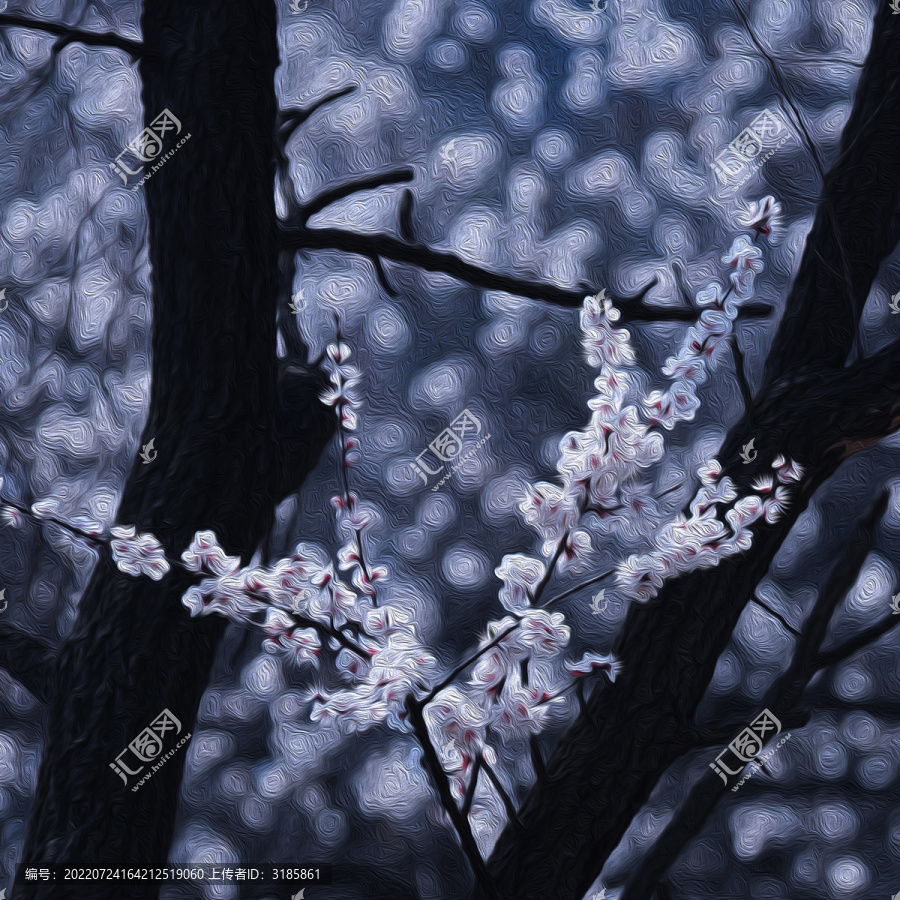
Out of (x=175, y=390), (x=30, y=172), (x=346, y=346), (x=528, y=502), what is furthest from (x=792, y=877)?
(x=30, y=172)

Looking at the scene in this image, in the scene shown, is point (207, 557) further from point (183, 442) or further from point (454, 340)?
point (454, 340)

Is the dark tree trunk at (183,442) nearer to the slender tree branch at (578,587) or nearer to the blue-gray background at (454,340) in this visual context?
the blue-gray background at (454,340)

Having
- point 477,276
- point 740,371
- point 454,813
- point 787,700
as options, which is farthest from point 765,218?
point 454,813

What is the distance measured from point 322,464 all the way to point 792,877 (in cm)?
90

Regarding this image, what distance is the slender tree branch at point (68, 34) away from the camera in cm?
124

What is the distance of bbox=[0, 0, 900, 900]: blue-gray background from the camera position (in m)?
1.21

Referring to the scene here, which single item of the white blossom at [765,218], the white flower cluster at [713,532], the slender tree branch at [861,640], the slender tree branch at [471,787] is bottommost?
the slender tree branch at [471,787]

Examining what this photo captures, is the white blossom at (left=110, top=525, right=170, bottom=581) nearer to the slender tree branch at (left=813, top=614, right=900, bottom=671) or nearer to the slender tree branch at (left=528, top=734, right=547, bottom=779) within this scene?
the slender tree branch at (left=528, top=734, right=547, bottom=779)

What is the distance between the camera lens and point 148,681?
1.08m

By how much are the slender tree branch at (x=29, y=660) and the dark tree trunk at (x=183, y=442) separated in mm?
45

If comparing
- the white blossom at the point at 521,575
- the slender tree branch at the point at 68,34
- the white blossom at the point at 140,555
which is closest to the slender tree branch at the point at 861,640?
A: the white blossom at the point at 521,575

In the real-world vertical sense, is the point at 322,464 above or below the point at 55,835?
above

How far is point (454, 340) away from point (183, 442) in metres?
0.41

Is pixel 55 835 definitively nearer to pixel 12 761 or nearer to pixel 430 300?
pixel 12 761
